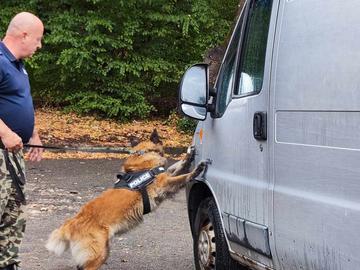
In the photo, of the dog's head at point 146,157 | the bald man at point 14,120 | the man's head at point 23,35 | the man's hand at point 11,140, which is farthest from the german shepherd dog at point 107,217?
the man's head at point 23,35

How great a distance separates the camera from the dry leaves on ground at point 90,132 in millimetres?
13438

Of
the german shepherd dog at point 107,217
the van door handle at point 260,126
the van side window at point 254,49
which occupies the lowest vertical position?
the german shepherd dog at point 107,217

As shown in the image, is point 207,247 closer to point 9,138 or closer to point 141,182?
point 141,182

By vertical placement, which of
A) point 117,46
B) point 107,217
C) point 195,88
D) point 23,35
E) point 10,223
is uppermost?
point 23,35

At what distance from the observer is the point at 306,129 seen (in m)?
3.16

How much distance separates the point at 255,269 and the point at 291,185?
91 centimetres

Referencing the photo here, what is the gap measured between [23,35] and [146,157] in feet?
5.46

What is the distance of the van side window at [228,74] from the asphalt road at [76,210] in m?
1.46

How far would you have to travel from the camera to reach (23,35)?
4.36 meters

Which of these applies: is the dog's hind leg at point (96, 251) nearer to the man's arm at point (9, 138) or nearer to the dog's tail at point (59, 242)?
the dog's tail at point (59, 242)

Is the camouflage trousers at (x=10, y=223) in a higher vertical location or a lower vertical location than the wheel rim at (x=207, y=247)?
higher

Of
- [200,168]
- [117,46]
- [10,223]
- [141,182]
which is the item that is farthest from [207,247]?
[117,46]

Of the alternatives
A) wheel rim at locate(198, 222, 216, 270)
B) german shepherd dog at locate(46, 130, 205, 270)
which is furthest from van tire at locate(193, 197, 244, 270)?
Answer: german shepherd dog at locate(46, 130, 205, 270)

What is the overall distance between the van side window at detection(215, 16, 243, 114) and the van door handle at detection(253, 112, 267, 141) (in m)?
0.67
